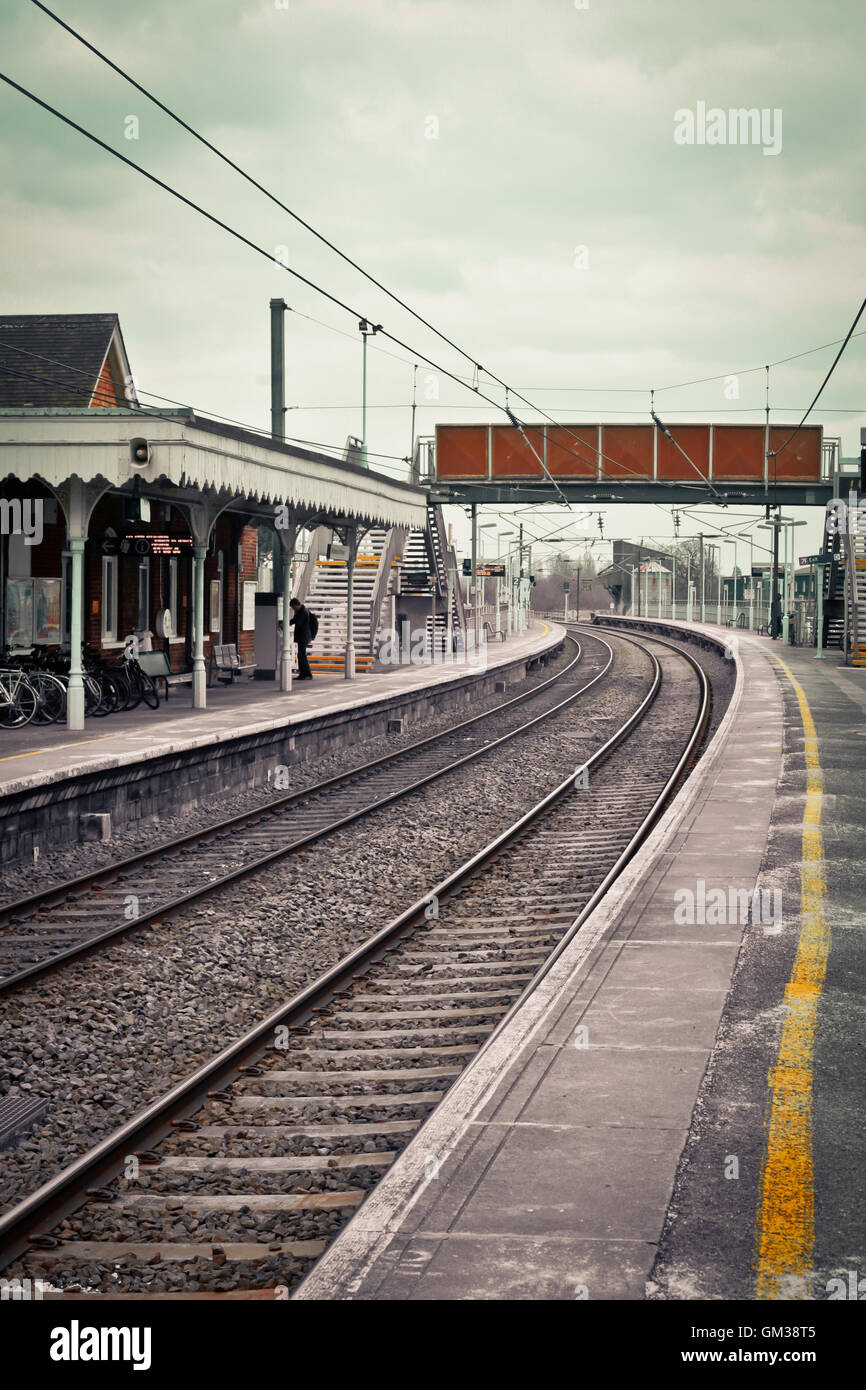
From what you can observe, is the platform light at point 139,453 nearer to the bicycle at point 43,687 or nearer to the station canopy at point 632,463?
the bicycle at point 43,687

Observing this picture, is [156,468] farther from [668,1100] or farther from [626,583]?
[626,583]

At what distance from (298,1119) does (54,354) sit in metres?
27.6

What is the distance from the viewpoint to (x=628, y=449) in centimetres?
3984

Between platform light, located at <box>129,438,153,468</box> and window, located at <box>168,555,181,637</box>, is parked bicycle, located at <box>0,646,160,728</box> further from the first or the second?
window, located at <box>168,555,181,637</box>

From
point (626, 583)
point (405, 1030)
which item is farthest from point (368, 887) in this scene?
point (626, 583)

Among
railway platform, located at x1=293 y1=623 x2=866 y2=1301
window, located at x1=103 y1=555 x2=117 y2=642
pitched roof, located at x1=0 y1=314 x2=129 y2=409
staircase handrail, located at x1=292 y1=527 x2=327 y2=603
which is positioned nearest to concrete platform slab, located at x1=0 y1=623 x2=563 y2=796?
window, located at x1=103 y1=555 x2=117 y2=642

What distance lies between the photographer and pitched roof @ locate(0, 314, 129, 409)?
2800cm

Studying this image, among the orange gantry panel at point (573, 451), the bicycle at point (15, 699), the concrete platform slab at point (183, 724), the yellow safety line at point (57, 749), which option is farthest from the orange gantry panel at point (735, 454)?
the yellow safety line at point (57, 749)

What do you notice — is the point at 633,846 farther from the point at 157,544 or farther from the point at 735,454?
the point at 735,454

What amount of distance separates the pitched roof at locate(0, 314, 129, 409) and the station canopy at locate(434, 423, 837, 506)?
1202 centimetres

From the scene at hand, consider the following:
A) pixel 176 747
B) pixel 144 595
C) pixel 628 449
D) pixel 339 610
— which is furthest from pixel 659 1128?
pixel 628 449

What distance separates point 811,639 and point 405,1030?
125 ft

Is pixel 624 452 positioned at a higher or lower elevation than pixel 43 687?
higher
